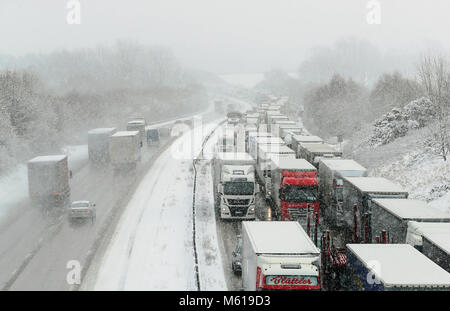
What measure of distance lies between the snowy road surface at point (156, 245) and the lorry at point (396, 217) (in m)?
7.65

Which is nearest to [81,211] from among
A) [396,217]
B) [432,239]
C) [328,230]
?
[328,230]

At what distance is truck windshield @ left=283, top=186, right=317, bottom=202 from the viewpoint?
A: 88.5ft

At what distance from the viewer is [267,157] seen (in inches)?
1383

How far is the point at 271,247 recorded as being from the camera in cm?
1581

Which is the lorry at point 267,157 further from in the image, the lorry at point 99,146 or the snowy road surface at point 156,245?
the lorry at point 99,146

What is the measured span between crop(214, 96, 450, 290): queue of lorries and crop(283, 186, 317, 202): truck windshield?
0.06 meters

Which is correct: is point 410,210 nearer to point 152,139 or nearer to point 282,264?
point 282,264

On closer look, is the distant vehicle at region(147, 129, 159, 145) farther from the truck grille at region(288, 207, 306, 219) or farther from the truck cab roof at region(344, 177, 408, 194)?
the truck cab roof at region(344, 177, 408, 194)

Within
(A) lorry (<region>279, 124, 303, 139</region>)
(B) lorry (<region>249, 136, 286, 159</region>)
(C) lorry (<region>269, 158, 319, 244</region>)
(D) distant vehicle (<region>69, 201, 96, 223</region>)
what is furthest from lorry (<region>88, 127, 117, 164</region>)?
(C) lorry (<region>269, 158, 319, 244</region>)
